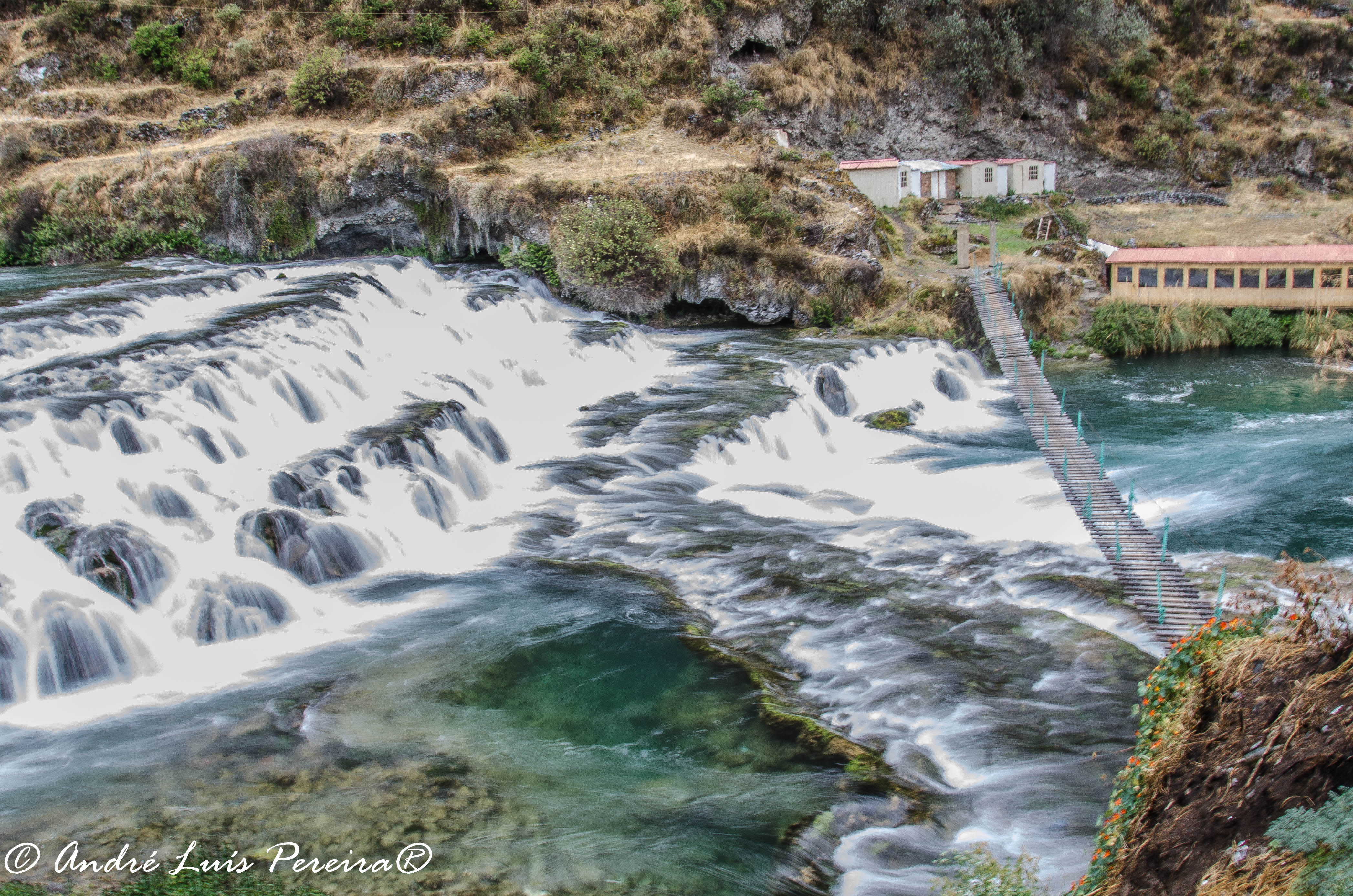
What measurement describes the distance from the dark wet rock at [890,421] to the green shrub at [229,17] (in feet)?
112

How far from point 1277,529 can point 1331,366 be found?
14.0m

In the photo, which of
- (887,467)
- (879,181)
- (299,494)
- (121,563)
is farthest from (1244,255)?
(121,563)

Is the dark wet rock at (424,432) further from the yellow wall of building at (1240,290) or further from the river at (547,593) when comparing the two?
the yellow wall of building at (1240,290)

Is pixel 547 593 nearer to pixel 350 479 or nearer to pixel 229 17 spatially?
pixel 350 479

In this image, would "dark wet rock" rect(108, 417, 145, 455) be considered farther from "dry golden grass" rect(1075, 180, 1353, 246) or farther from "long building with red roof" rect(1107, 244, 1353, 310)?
"dry golden grass" rect(1075, 180, 1353, 246)

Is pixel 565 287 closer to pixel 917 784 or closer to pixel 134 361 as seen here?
pixel 134 361

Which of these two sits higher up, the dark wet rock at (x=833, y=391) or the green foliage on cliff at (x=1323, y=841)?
the green foliage on cliff at (x=1323, y=841)

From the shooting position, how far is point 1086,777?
11383 mm

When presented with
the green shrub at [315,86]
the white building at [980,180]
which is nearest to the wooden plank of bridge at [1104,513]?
the white building at [980,180]

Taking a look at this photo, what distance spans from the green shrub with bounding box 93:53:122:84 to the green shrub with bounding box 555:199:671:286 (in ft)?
73.8

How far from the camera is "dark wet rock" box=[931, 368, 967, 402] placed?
26969 mm

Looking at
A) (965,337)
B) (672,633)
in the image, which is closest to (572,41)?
(965,337)

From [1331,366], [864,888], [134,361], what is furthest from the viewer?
[1331,366]

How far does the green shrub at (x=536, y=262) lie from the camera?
3291cm
